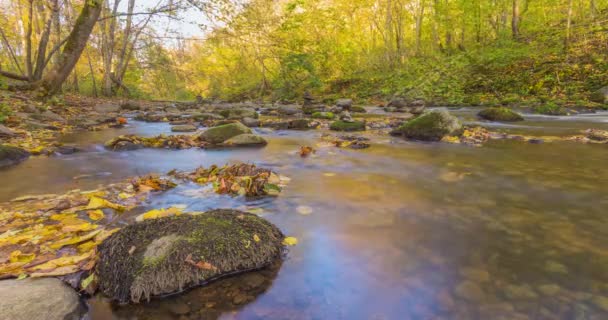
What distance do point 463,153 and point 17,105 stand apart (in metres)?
11.8

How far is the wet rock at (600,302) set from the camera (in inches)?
75.4

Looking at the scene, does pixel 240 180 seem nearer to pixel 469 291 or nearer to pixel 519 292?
pixel 469 291

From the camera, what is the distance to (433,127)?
25.6 feet

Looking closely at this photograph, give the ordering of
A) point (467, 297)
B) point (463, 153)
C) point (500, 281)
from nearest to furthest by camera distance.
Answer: point (467, 297) < point (500, 281) < point (463, 153)

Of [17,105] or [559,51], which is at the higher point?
[559,51]

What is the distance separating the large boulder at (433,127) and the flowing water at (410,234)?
1745mm

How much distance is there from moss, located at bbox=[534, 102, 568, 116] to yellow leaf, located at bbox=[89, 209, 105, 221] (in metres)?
14.0

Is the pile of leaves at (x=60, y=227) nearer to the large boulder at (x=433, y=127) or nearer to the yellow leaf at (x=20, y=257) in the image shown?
the yellow leaf at (x=20, y=257)

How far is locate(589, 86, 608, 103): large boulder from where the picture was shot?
41.7 feet

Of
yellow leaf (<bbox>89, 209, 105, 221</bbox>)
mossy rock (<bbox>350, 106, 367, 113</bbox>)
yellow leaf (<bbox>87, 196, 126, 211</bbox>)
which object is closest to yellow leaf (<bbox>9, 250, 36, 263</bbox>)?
yellow leaf (<bbox>89, 209, 105, 221</bbox>)

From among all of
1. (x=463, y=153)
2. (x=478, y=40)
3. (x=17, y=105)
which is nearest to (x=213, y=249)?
(x=463, y=153)

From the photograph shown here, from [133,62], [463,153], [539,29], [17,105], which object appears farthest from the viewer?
[133,62]

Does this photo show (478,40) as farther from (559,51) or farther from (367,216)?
(367,216)

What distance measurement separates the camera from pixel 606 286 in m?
2.08
